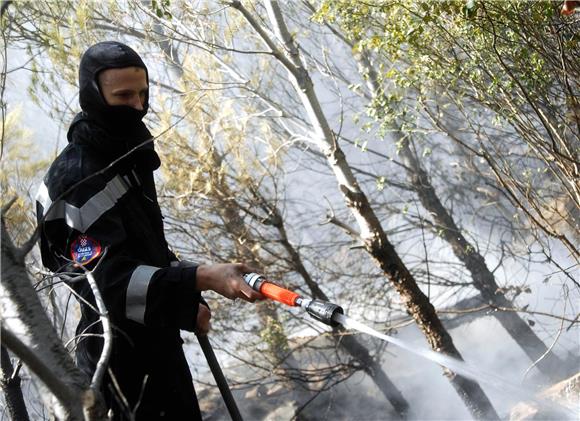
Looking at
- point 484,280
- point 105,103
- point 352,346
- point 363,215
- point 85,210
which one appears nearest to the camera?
point 85,210

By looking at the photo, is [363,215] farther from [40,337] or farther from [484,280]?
[484,280]

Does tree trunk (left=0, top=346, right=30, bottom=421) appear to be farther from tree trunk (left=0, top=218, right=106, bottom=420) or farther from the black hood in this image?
tree trunk (left=0, top=218, right=106, bottom=420)

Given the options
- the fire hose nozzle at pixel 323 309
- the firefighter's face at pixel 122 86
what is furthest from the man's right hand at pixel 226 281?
the firefighter's face at pixel 122 86

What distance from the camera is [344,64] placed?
36.4 ft

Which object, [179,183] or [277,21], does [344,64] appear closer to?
[179,183]

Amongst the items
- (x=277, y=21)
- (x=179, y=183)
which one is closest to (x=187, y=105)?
(x=179, y=183)

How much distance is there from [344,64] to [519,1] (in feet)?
24.1

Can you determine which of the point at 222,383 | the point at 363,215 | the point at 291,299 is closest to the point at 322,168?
the point at 363,215

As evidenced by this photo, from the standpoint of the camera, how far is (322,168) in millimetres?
11516

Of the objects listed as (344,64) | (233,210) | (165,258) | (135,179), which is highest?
(344,64)

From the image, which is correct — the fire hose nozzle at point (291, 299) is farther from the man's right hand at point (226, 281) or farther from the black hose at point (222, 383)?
the black hose at point (222, 383)

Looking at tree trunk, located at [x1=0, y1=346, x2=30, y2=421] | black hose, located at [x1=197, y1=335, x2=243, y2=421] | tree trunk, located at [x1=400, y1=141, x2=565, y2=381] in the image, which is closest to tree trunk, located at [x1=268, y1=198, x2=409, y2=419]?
tree trunk, located at [x1=400, y1=141, x2=565, y2=381]

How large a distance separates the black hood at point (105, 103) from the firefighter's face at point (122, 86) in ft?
0.06

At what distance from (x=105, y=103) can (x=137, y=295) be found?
2.86 feet
